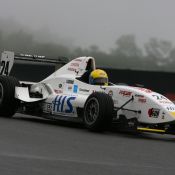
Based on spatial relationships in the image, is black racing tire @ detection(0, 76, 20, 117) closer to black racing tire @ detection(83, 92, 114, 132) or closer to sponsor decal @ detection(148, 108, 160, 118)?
black racing tire @ detection(83, 92, 114, 132)

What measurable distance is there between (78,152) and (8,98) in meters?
4.70

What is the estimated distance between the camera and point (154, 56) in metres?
16.5

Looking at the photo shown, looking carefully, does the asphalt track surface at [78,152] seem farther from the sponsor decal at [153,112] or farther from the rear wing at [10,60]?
the rear wing at [10,60]

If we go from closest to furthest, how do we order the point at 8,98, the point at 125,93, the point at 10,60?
the point at 125,93, the point at 8,98, the point at 10,60

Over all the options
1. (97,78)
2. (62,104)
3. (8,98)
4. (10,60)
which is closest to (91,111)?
(62,104)

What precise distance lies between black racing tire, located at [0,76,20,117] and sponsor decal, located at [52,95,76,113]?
3.38 feet

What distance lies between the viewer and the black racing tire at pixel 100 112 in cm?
1013

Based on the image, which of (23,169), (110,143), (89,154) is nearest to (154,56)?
(110,143)

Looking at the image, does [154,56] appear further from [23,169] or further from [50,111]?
[23,169]

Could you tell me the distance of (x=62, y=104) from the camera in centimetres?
1139

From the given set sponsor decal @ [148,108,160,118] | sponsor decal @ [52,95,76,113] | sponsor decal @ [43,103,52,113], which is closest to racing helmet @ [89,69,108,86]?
sponsor decal @ [52,95,76,113]

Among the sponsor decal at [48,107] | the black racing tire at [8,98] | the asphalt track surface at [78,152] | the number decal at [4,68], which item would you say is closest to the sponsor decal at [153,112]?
the asphalt track surface at [78,152]

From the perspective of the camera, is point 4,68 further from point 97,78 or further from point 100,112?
point 100,112

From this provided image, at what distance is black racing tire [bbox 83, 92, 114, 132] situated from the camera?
1013 centimetres
